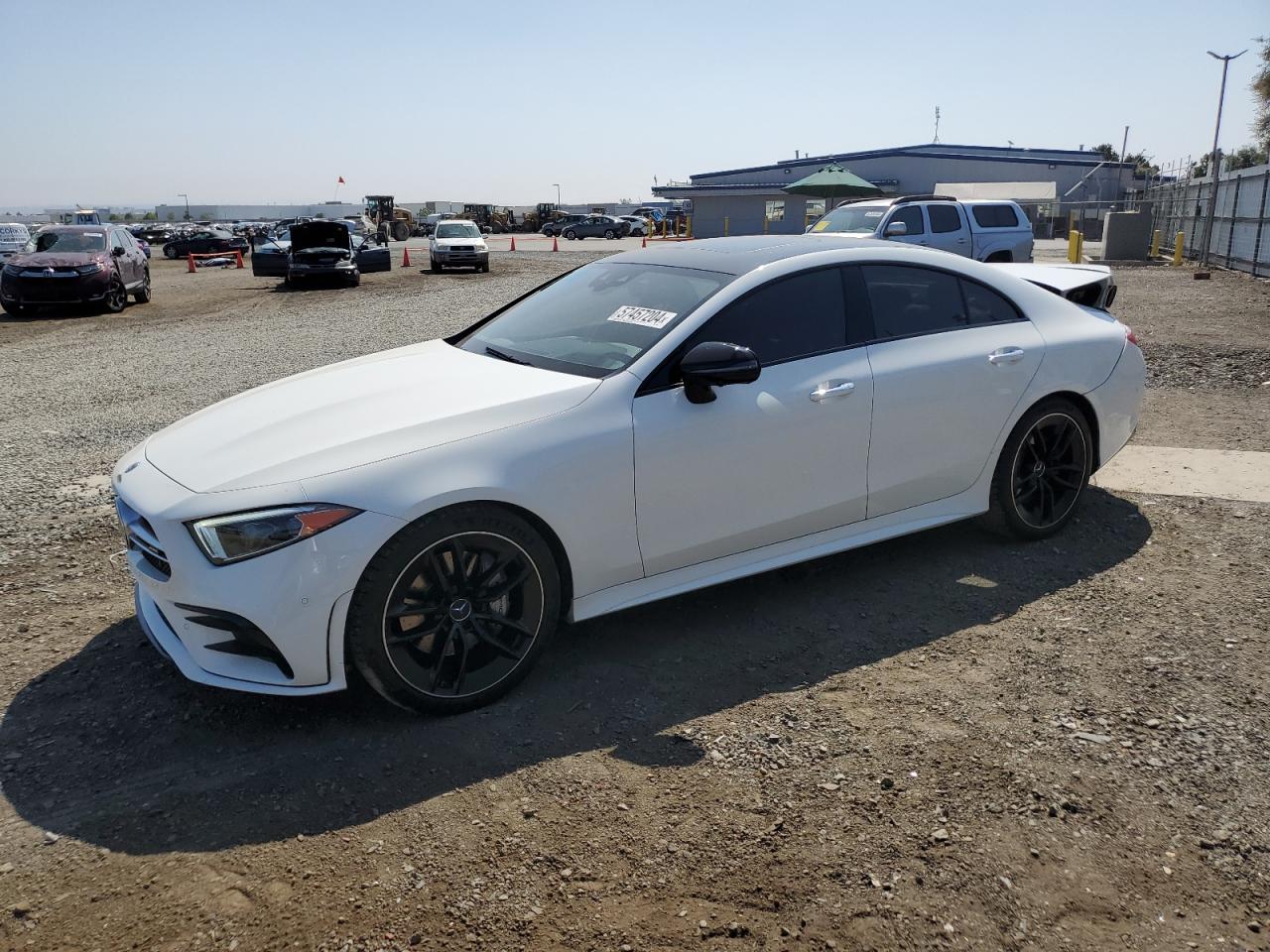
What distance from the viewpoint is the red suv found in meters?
17.3

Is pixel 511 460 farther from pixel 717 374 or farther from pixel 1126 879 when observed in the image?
pixel 1126 879

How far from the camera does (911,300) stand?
186 inches

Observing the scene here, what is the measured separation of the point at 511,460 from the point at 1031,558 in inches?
116

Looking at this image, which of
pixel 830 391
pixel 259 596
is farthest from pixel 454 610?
pixel 830 391

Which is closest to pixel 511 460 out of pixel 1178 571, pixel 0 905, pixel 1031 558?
pixel 0 905

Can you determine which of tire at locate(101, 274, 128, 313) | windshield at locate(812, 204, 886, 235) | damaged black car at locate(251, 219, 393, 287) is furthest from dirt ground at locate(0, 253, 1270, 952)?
damaged black car at locate(251, 219, 393, 287)

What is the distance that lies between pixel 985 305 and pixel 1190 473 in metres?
2.48

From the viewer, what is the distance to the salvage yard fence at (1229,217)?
2058 centimetres

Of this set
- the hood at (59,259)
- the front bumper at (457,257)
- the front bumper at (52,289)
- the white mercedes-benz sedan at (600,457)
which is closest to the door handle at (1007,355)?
the white mercedes-benz sedan at (600,457)

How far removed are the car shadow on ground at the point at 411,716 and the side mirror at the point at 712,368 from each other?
3.63 feet

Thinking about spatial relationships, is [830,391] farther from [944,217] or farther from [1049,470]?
[944,217]

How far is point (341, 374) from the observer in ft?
14.5

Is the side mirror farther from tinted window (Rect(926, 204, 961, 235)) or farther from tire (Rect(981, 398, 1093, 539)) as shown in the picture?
tinted window (Rect(926, 204, 961, 235))

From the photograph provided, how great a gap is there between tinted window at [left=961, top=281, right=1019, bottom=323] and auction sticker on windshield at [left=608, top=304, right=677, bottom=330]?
171 cm
